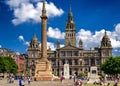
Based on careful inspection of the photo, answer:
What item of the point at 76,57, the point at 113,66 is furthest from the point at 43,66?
the point at 76,57

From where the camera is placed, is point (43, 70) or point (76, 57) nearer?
point (43, 70)

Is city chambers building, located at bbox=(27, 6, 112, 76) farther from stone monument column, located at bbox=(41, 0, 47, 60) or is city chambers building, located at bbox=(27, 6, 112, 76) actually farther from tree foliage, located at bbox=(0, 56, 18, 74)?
stone monument column, located at bbox=(41, 0, 47, 60)

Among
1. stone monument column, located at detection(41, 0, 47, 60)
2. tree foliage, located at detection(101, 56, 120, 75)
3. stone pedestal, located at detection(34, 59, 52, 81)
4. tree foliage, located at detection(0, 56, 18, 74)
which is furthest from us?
tree foliage, located at detection(0, 56, 18, 74)

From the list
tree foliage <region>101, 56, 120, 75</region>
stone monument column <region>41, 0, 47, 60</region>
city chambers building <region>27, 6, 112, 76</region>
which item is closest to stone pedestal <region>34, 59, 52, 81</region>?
stone monument column <region>41, 0, 47, 60</region>

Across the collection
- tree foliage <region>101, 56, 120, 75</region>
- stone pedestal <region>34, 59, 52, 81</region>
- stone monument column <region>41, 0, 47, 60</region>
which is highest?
stone monument column <region>41, 0, 47, 60</region>

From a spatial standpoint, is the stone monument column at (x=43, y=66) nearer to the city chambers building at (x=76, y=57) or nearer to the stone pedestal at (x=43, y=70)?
the stone pedestal at (x=43, y=70)

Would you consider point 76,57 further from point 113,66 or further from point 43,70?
point 43,70

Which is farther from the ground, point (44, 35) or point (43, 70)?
point (44, 35)

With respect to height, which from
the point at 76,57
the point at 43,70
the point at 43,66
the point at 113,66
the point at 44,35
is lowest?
the point at 43,70

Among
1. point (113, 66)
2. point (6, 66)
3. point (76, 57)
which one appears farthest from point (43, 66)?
point (76, 57)

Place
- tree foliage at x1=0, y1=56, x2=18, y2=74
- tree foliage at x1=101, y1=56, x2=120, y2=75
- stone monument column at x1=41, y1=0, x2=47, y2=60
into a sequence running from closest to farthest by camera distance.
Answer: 1. stone monument column at x1=41, y1=0, x2=47, y2=60
2. tree foliage at x1=101, y1=56, x2=120, y2=75
3. tree foliage at x1=0, y1=56, x2=18, y2=74

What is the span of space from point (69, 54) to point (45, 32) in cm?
10906

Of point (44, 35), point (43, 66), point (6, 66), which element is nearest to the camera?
point (43, 66)

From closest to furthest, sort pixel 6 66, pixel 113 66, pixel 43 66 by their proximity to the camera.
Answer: pixel 43 66, pixel 113 66, pixel 6 66
